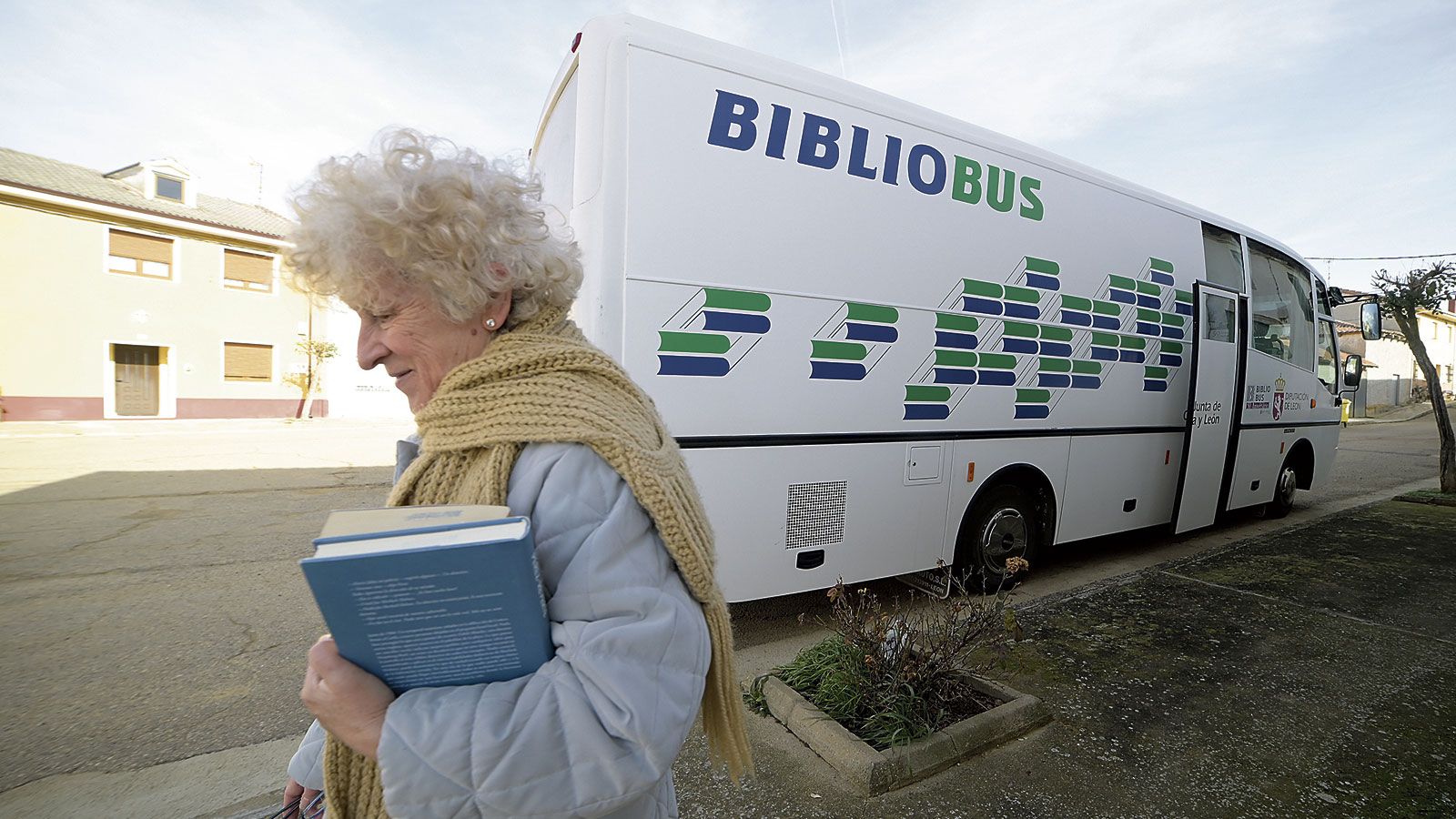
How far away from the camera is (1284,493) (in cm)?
800

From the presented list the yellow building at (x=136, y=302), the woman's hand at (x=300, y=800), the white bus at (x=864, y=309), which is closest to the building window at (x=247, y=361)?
the yellow building at (x=136, y=302)

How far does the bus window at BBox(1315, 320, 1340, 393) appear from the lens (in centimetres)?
771

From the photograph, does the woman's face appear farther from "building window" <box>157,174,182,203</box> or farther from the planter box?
"building window" <box>157,174,182,203</box>

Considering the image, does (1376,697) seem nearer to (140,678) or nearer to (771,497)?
(771,497)

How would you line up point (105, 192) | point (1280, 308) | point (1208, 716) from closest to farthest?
point (1208, 716), point (1280, 308), point (105, 192)

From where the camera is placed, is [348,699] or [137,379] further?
[137,379]

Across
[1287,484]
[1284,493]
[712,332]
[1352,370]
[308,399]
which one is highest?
[1352,370]

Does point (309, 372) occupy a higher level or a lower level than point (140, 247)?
lower

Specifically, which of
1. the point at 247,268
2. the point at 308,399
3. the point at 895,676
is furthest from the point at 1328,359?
the point at 247,268

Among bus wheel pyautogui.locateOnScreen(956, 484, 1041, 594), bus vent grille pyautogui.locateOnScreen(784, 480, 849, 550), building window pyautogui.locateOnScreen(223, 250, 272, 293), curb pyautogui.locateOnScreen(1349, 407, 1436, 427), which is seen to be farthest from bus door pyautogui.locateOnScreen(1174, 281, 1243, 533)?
curb pyautogui.locateOnScreen(1349, 407, 1436, 427)

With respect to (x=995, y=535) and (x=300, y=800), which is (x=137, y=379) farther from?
(x=300, y=800)

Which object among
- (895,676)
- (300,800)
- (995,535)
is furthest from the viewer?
(995,535)

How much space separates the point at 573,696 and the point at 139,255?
2608 cm

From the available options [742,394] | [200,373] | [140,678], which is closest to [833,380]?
[742,394]
